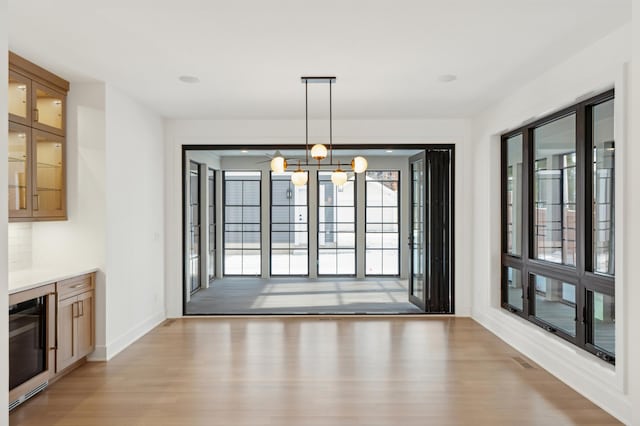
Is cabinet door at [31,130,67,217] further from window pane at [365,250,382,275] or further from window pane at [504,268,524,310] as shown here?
window pane at [365,250,382,275]

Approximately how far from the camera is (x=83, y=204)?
4582mm

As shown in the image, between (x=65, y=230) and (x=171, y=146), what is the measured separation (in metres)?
2.15

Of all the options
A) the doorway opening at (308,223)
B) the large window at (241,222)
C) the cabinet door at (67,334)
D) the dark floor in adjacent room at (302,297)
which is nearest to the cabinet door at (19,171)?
the cabinet door at (67,334)

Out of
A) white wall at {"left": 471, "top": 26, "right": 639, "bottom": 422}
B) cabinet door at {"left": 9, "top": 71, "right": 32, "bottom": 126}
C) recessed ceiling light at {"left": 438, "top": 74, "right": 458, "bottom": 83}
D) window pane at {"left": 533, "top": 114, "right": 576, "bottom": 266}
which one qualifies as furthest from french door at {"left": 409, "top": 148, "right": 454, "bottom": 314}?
cabinet door at {"left": 9, "top": 71, "right": 32, "bottom": 126}

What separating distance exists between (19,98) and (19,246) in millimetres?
1350

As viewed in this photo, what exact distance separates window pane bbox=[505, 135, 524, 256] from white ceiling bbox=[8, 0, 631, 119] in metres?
0.66

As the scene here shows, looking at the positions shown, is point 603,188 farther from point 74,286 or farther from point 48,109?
point 48,109

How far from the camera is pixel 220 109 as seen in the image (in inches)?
230

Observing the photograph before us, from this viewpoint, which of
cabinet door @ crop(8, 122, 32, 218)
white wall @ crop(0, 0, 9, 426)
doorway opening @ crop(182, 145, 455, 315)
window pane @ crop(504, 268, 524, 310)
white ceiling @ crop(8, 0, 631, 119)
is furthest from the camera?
doorway opening @ crop(182, 145, 455, 315)

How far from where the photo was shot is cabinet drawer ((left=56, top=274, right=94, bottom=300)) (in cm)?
400

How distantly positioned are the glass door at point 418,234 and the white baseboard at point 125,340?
11.7ft

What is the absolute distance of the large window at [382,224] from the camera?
10.4 m
